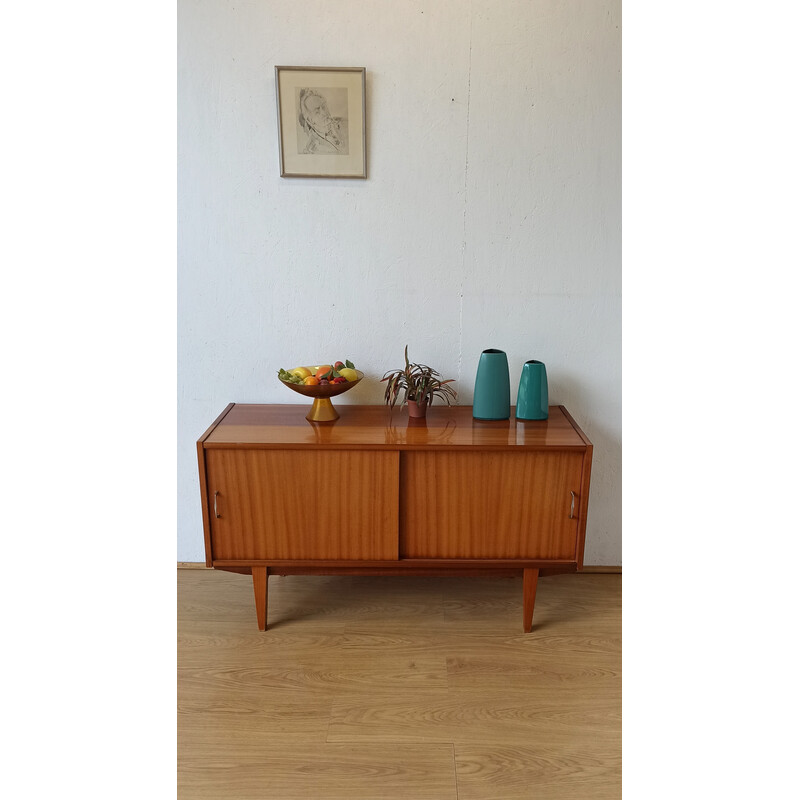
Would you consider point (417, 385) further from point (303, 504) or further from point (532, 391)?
point (303, 504)

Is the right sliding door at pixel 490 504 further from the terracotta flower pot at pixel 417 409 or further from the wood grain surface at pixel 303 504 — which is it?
the terracotta flower pot at pixel 417 409

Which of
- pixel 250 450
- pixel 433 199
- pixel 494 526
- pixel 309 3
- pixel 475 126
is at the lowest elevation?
pixel 494 526

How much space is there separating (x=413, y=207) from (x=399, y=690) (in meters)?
1.57

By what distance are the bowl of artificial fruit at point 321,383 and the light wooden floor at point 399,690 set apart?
69 cm

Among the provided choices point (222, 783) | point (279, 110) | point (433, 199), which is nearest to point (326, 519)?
point (222, 783)

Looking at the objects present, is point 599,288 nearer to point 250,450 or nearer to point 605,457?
point 605,457

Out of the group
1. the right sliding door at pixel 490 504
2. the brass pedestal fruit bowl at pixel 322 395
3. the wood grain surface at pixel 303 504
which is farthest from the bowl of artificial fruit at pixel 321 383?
the right sliding door at pixel 490 504

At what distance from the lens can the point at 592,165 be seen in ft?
8.30

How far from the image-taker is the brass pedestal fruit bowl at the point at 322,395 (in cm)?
241

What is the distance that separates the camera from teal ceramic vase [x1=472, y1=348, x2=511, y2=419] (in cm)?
248

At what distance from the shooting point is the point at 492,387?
249 centimetres
